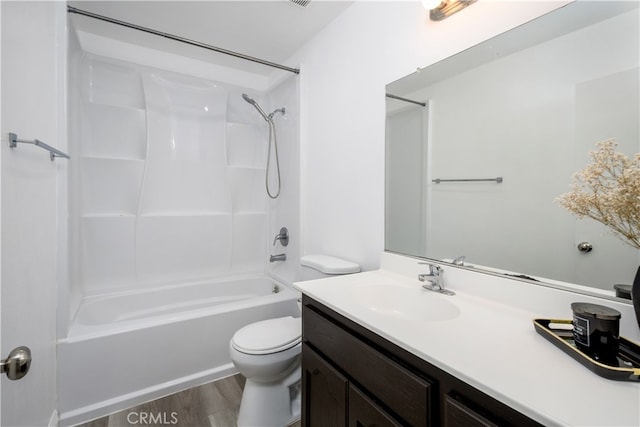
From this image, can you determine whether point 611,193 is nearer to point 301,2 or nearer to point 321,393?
point 321,393

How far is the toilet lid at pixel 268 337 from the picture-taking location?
4.61 feet

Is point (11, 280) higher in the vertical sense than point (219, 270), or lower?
higher

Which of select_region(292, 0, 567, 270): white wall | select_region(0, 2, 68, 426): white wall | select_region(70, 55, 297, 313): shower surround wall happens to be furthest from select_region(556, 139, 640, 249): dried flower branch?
select_region(70, 55, 297, 313): shower surround wall

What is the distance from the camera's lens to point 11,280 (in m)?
0.88

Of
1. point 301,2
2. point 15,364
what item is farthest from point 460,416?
point 301,2

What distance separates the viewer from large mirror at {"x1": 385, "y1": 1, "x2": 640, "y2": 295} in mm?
836

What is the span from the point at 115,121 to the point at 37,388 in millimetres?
1919

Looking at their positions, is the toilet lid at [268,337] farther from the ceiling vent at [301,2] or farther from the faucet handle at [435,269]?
the ceiling vent at [301,2]

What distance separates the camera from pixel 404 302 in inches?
48.0

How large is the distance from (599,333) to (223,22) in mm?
2445

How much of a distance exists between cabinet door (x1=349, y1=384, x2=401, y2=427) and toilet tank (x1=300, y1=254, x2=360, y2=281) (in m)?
0.74

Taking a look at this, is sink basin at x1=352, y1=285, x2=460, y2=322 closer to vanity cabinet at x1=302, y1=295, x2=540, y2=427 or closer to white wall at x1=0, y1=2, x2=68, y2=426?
vanity cabinet at x1=302, y1=295, x2=540, y2=427

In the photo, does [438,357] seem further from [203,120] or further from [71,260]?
[203,120]

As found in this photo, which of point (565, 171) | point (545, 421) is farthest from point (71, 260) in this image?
point (565, 171)
